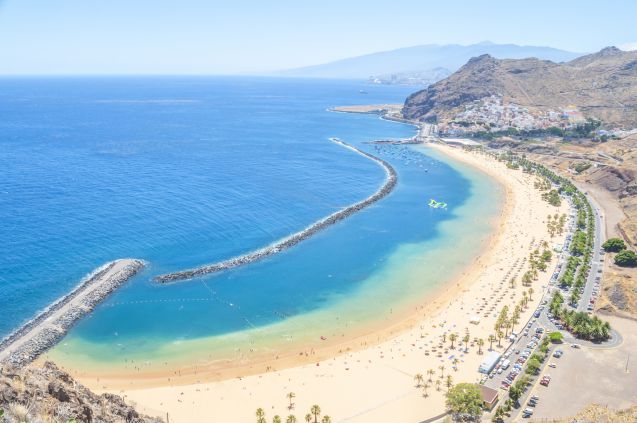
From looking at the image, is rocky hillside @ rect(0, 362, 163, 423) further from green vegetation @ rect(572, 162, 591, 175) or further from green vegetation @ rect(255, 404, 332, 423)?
green vegetation @ rect(572, 162, 591, 175)

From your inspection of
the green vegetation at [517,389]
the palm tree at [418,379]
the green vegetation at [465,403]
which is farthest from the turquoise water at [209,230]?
the green vegetation at [517,389]

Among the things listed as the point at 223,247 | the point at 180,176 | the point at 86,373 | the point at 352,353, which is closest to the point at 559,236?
the point at 352,353

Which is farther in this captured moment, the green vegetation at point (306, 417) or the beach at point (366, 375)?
the beach at point (366, 375)

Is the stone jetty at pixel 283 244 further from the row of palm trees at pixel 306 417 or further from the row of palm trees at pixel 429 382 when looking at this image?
the row of palm trees at pixel 429 382

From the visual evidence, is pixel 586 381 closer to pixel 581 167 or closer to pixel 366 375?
pixel 366 375

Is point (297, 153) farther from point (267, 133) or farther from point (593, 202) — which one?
point (593, 202)

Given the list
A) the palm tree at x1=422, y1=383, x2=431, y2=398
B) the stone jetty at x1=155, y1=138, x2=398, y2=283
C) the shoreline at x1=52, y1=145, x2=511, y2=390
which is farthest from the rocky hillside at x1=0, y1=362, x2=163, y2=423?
the stone jetty at x1=155, y1=138, x2=398, y2=283
